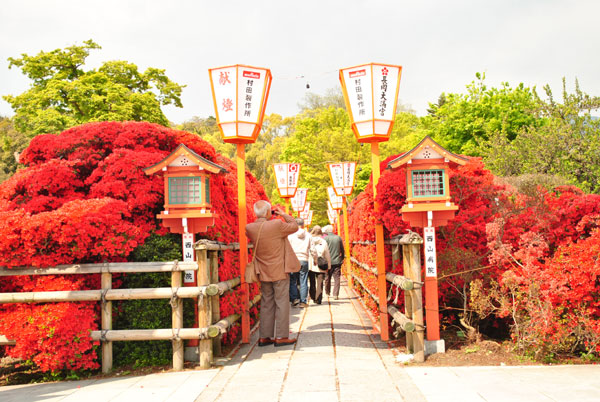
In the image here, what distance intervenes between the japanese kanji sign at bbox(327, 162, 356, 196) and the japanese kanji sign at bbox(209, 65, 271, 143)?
8.18 metres

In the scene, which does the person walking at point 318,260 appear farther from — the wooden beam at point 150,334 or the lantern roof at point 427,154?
the wooden beam at point 150,334

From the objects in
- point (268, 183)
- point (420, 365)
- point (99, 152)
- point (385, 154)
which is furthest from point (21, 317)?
point (268, 183)

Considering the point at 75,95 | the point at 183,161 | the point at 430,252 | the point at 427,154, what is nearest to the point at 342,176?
the point at 427,154

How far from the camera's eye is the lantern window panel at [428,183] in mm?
6012

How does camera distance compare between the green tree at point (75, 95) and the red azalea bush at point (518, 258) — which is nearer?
the red azalea bush at point (518, 258)

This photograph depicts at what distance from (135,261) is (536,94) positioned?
1561 cm

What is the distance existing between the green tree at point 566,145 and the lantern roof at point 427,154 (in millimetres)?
8928

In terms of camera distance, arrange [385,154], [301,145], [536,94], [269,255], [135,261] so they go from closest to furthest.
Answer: [135,261] < [269,255] < [536,94] < [385,154] < [301,145]

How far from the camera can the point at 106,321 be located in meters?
5.73

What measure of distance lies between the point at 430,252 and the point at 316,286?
5.86 meters

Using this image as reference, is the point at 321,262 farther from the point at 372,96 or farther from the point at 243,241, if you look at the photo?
the point at 372,96

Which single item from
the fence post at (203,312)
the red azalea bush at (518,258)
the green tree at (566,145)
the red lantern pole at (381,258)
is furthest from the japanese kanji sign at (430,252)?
the green tree at (566,145)

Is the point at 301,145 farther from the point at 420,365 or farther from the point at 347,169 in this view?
the point at 420,365

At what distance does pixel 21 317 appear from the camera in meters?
5.55
